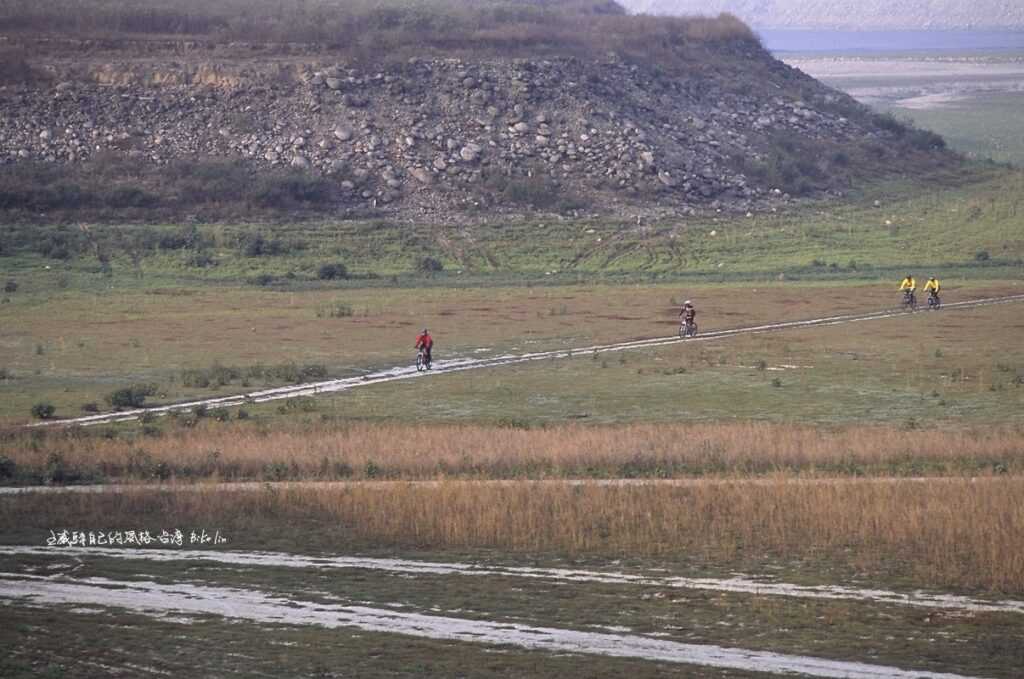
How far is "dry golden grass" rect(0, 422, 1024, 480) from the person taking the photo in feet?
101

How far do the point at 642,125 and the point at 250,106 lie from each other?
893 inches

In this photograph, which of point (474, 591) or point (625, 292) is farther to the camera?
point (625, 292)

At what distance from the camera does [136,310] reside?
62344 millimetres

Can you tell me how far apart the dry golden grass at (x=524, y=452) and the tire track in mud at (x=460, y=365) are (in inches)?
162

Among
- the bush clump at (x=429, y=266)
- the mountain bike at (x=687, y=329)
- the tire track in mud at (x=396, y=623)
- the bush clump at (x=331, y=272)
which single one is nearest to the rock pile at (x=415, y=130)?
the bush clump at (x=429, y=266)

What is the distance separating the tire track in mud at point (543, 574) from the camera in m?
22.4

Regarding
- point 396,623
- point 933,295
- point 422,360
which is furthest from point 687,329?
point 396,623

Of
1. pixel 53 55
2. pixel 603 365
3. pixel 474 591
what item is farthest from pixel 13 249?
pixel 474 591

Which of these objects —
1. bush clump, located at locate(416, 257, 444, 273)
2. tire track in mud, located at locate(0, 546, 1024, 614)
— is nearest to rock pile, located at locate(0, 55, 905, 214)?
bush clump, located at locate(416, 257, 444, 273)

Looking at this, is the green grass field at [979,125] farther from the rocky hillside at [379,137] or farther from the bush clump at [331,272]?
the bush clump at [331,272]

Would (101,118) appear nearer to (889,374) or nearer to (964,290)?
(964,290)

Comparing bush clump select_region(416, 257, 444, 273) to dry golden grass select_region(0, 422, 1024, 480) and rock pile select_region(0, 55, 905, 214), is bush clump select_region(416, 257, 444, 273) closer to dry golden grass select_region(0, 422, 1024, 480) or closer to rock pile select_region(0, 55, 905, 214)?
rock pile select_region(0, 55, 905, 214)

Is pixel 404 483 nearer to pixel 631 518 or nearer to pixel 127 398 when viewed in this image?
pixel 631 518

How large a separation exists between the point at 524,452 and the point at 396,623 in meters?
10.9
